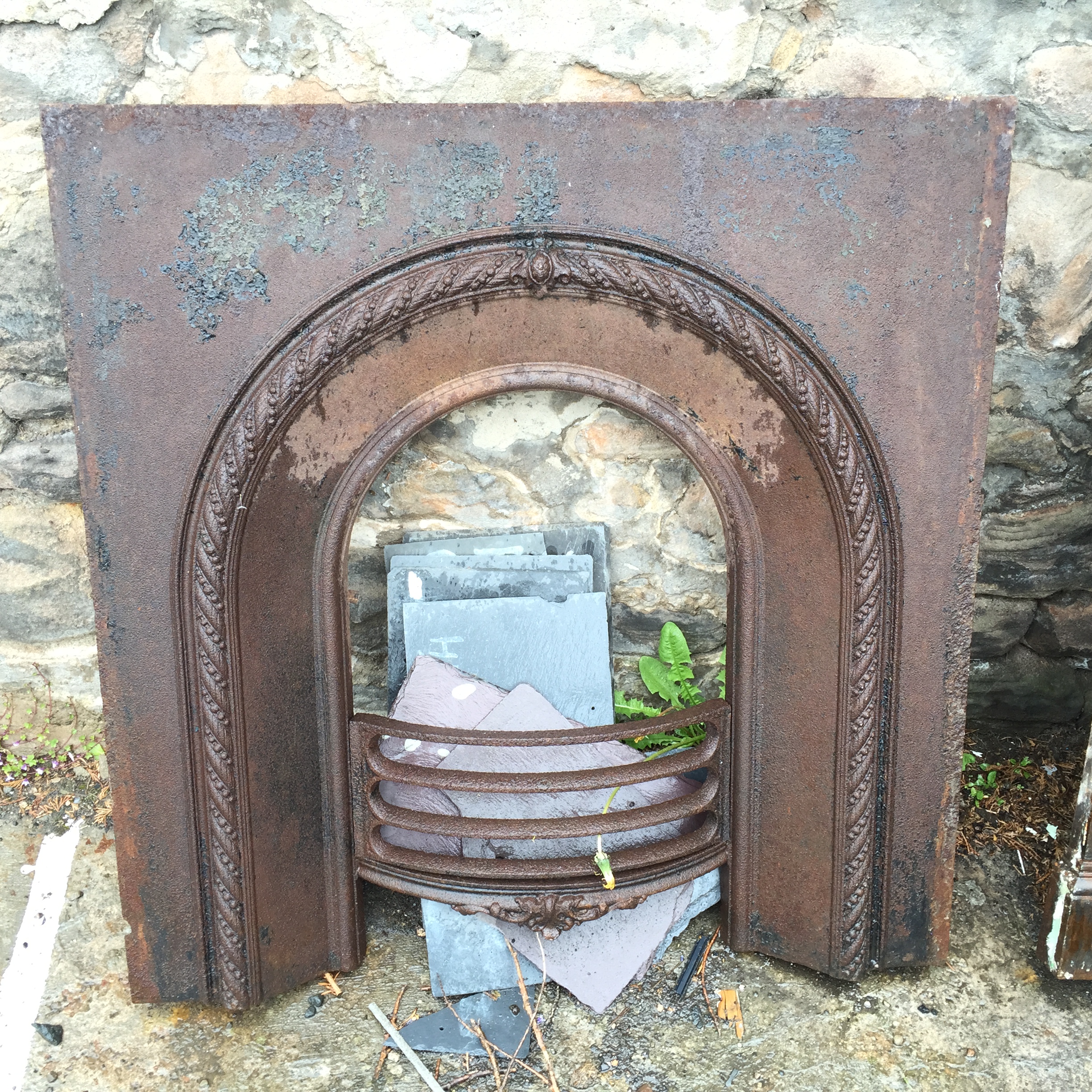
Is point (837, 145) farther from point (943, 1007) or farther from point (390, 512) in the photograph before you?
point (943, 1007)

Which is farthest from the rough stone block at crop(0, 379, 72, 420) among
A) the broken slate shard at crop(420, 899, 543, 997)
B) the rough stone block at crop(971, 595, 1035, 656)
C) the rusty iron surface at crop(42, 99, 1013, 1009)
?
the rough stone block at crop(971, 595, 1035, 656)

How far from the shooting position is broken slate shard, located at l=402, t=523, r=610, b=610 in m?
2.36

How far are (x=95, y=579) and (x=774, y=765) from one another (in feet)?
5.05

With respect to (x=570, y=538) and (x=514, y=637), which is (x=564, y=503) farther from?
(x=514, y=637)

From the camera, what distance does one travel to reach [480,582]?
7.70 ft

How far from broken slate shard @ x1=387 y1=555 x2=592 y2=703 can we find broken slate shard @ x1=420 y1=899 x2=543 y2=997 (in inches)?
28.4

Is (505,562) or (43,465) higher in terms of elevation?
(43,465)

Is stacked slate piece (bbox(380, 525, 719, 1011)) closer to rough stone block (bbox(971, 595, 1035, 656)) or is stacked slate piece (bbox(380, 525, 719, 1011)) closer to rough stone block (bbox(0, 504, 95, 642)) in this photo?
rough stone block (bbox(0, 504, 95, 642))

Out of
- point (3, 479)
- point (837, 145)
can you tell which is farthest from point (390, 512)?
point (837, 145)

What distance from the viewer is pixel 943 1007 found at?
2070mm

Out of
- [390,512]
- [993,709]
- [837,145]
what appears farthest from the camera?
[993,709]

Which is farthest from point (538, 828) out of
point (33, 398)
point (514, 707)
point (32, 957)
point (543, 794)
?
point (33, 398)

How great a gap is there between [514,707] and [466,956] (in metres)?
0.58

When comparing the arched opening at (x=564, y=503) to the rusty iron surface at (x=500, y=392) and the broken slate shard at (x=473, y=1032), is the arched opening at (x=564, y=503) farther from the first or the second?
the broken slate shard at (x=473, y=1032)
